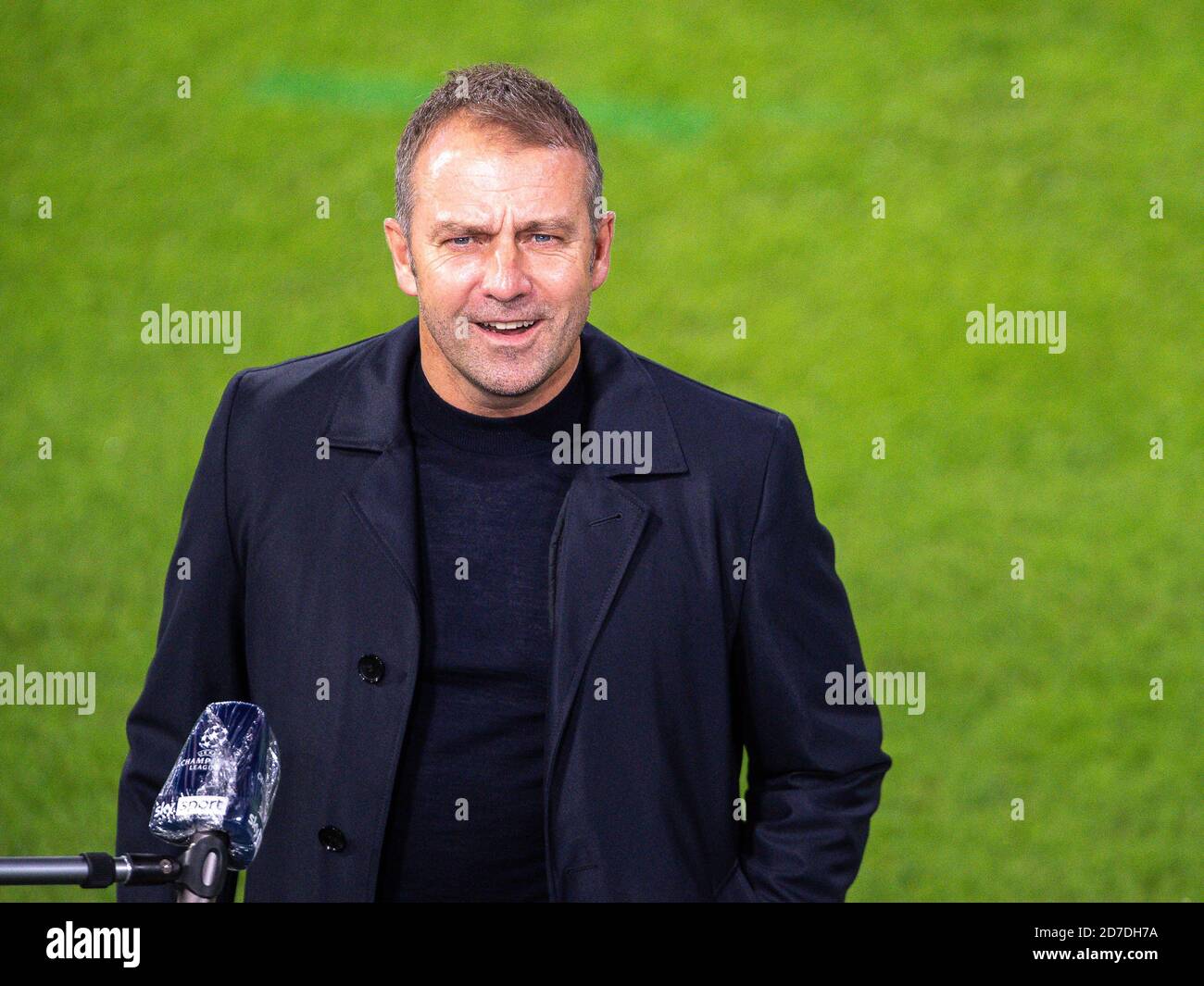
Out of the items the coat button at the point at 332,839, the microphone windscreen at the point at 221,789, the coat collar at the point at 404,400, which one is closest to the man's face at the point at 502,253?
the coat collar at the point at 404,400

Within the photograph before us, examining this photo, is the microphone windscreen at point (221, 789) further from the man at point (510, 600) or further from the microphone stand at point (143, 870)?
the man at point (510, 600)

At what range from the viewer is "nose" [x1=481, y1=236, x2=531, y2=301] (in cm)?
256

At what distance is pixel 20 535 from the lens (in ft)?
21.7

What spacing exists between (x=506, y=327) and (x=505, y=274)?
0.26 feet

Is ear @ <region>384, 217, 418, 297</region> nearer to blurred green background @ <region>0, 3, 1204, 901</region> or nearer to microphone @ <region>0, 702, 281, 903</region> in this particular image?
microphone @ <region>0, 702, 281, 903</region>

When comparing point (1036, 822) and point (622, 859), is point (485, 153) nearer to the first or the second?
point (622, 859)

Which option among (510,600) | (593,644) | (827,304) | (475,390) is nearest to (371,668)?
(510,600)

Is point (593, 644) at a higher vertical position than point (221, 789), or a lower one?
higher

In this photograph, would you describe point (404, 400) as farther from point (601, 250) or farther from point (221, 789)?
point (221, 789)

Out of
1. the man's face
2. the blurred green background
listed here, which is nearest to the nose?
the man's face

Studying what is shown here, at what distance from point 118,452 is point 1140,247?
14.3 feet

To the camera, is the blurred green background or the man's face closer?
the man's face

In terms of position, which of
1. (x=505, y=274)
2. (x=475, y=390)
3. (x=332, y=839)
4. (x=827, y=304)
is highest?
(x=827, y=304)

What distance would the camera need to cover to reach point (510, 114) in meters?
2.58
